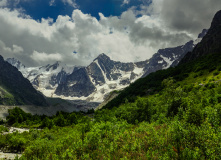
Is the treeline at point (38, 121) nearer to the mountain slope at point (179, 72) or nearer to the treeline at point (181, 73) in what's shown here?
the mountain slope at point (179, 72)

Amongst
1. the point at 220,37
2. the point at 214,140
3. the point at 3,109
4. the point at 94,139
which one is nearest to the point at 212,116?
the point at 214,140

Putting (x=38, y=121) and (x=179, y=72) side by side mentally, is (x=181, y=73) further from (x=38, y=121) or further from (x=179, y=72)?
(x=38, y=121)

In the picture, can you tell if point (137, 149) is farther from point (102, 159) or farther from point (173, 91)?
point (173, 91)

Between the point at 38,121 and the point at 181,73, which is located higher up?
the point at 181,73

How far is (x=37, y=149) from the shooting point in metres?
22.3

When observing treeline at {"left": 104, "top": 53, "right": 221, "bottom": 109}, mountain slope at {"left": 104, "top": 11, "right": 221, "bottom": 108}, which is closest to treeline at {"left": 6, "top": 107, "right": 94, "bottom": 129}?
mountain slope at {"left": 104, "top": 11, "right": 221, "bottom": 108}

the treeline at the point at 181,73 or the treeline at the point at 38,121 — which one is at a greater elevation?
the treeline at the point at 181,73

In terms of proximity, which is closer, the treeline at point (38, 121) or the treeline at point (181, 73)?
the treeline at point (38, 121)

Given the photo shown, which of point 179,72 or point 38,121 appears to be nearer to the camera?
point 38,121

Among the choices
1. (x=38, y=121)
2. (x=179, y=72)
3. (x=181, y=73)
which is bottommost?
(x=38, y=121)

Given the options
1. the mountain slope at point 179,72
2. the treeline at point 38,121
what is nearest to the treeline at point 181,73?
the mountain slope at point 179,72

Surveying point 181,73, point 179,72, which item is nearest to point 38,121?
point 181,73

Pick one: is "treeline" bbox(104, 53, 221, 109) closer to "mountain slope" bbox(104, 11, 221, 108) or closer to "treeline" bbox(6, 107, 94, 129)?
"mountain slope" bbox(104, 11, 221, 108)

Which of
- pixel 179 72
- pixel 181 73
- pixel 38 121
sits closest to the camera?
pixel 38 121
